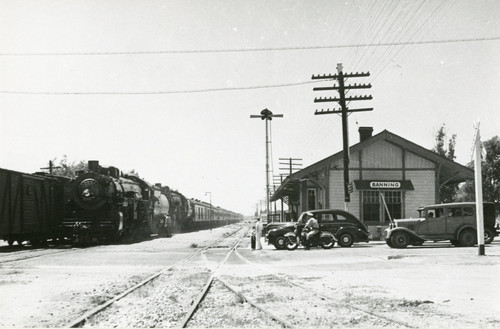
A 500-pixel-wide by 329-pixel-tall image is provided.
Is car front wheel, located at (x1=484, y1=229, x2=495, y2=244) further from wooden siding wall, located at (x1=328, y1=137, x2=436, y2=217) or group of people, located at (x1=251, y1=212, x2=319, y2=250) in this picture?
wooden siding wall, located at (x1=328, y1=137, x2=436, y2=217)

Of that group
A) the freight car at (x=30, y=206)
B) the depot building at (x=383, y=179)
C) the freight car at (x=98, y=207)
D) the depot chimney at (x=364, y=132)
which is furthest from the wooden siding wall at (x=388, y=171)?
the freight car at (x=30, y=206)

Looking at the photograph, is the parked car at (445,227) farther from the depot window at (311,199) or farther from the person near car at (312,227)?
the depot window at (311,199)

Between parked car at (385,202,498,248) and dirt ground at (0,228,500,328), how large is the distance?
12.3 feet

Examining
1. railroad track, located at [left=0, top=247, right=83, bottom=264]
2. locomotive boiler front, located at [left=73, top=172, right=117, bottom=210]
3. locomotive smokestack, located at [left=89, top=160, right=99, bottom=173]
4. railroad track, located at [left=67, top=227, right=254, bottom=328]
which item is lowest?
railroad track, located at [left=0, top=247, right=83, bottom=264]

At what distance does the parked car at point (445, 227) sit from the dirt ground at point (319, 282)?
12.3 feet

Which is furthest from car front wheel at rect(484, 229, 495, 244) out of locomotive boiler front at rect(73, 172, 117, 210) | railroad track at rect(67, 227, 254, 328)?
locomotive boiler front at rect(73, 172, 117, 210)

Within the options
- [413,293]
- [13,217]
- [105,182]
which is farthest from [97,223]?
[413,293]

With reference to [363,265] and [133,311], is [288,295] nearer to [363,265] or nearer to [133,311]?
[133,311]

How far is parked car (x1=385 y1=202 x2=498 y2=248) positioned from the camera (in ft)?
68.8

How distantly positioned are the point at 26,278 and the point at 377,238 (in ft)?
64.5

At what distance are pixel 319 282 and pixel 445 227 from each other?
1184 cm

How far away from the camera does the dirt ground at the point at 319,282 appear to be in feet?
24.9

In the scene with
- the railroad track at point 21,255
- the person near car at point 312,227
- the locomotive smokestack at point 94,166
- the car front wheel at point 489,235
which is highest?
the locomotive smokestack at point 94,166

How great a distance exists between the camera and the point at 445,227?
21.1 m
